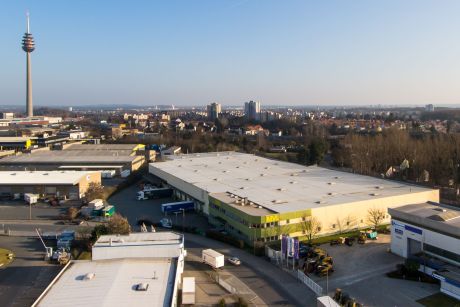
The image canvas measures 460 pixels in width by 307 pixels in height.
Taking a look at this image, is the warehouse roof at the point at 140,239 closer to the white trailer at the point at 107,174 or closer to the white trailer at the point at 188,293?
the white trailer at the point at 188,293

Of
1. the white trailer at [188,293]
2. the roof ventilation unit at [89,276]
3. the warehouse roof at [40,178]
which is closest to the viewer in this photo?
the roof ventilation unit at [89,276]

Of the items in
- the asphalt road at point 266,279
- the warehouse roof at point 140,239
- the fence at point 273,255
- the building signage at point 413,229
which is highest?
the building signage at point 413,229

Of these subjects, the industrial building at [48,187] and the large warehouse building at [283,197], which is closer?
the large warehouse building at [283,197]

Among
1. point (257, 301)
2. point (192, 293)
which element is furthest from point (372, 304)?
point (192, 293)

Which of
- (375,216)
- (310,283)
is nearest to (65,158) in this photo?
(375,216)

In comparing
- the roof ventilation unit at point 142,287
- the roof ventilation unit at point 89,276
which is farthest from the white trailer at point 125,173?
the roof ventilation unit at point 142,287

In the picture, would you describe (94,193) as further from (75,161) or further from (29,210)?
(75,161)

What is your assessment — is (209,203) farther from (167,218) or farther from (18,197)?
(18,197)

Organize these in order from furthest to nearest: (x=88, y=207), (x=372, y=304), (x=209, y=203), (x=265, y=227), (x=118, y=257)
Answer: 1. (x=88, y=207)
2. (x=209, y=203)
3. (x=265, y=227)
4. (x=118, y=257)
5. (x=372, y=304)
